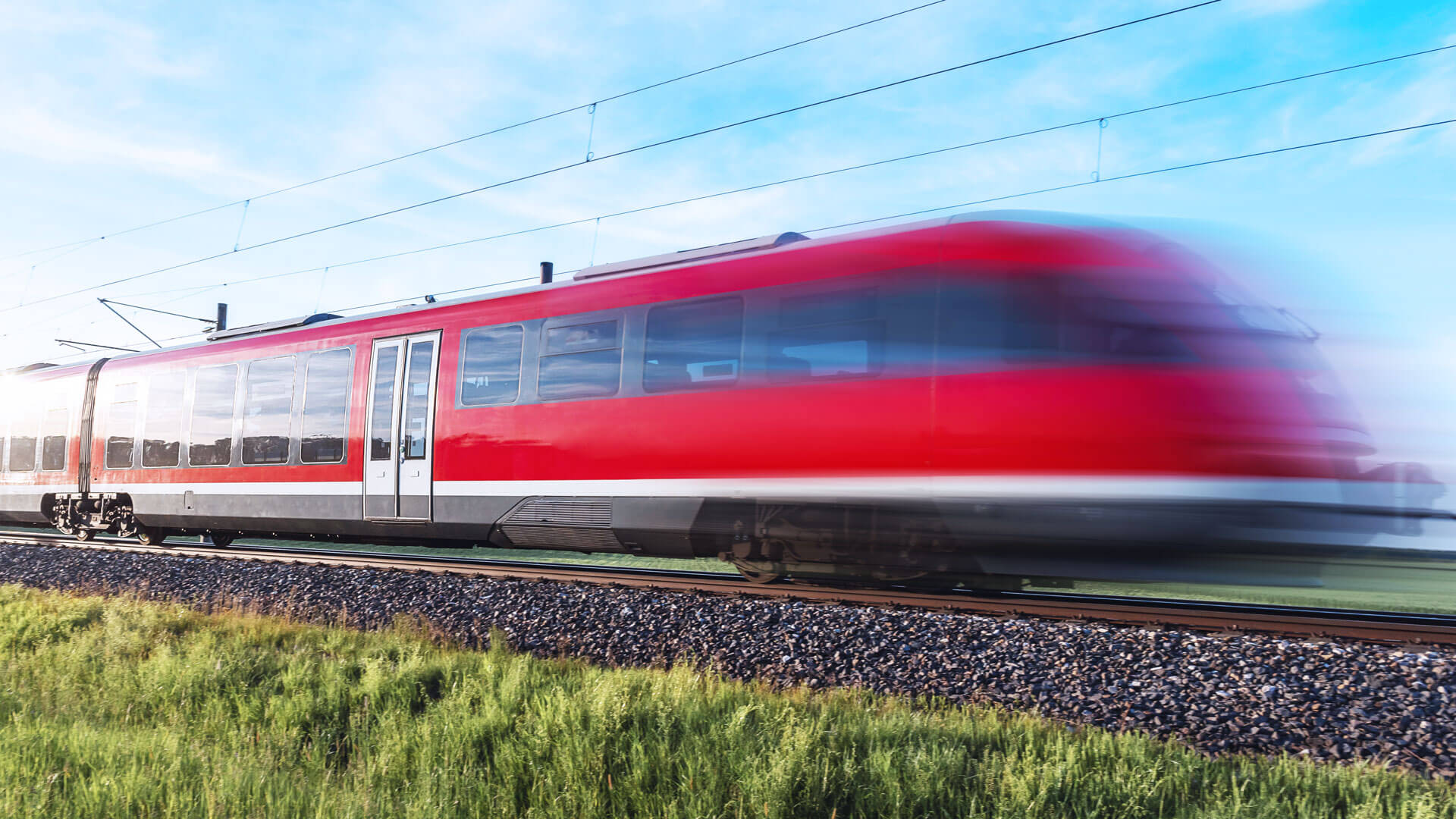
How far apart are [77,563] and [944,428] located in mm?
12136

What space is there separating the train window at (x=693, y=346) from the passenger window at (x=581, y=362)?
444mm

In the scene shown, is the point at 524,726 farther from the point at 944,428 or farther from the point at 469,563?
the point at 469,563

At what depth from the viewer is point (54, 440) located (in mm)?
15742

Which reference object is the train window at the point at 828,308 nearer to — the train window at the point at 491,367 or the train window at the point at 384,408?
the train window at the point at 491,367

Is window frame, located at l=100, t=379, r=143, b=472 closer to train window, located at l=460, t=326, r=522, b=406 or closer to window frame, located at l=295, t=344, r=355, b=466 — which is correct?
window frame, located at l=295, t=344, r=355, b=466

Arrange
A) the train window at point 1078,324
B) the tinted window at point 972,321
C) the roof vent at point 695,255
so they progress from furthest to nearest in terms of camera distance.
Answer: the roof vent at point 695,255 → the tinted window at point 972,321 → the train window at point 1078,324

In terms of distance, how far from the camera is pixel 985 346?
6.71 meters

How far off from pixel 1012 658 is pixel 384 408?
26.0 feet

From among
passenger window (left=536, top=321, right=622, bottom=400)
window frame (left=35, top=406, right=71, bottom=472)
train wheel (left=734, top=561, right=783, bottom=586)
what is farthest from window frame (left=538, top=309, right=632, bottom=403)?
window frame (left=35, top=406, right=71, bottom=472)

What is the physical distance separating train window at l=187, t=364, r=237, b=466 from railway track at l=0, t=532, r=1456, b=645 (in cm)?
292

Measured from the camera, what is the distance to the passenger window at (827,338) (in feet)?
23.7

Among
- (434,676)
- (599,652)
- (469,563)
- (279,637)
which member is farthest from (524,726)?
(469,563)

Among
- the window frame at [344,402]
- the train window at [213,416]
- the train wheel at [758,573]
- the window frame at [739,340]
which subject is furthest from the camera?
the train window at [213,416]

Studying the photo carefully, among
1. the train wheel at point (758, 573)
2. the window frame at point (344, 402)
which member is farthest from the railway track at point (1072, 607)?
the window frame at point (344, 402)
